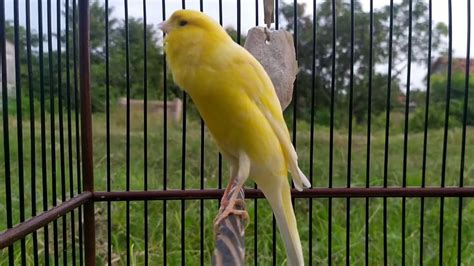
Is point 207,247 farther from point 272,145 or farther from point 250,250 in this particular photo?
point 272,145

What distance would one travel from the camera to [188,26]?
64 cm

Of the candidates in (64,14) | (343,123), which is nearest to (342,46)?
(343,123)

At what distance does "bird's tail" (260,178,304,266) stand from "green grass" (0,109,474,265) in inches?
36.6

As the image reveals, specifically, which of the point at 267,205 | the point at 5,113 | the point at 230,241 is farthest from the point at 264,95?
the point at 267,205

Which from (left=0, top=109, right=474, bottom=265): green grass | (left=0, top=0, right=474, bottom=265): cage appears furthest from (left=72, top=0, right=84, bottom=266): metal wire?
A: (left=0, top=109, right=474, bottom=265): green grass

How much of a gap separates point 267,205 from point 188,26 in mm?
1526

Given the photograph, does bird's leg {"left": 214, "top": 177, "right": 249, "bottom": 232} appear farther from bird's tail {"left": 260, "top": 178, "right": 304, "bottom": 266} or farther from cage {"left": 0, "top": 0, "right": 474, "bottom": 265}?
cage {"left": 0, "top": 0, "right": 474, "bottom": 265}

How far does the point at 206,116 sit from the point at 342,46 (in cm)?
182

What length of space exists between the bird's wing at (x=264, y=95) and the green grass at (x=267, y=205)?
36.8 inches

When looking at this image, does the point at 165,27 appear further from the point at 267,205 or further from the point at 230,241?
the point at 267,205

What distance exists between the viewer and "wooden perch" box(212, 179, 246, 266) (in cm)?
67

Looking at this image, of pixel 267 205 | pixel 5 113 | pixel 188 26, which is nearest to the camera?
pixel 188 26

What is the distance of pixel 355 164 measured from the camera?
8.64 feet

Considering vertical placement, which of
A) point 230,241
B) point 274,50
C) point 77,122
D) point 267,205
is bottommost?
point 267,205
